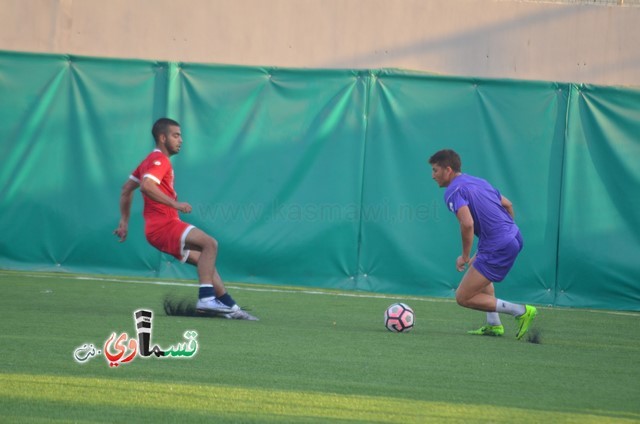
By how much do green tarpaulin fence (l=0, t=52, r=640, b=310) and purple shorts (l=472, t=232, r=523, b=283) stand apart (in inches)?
187

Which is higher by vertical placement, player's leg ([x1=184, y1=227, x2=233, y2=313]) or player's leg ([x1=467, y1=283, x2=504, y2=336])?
player's leg ([x1=184, y1=227, x2=233, y2=313])

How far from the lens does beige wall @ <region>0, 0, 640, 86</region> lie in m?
15.3

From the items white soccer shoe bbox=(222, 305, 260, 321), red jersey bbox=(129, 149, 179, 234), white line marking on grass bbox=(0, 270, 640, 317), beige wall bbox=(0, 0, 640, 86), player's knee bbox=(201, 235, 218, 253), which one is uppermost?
beige wall bbox=(0, 0, 640, 86)

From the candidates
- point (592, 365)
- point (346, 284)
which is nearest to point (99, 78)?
point (346, 284)

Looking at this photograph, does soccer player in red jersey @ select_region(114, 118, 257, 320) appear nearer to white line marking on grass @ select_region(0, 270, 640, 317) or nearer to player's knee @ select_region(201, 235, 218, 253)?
player's knee @ select_region(201, 235, 218, 253)

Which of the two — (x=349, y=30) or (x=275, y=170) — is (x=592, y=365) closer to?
(x=275, y=170)

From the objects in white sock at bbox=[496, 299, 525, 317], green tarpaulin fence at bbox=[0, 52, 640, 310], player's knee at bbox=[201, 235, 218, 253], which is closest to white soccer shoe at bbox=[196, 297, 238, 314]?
player's knee at bbox=[201, 235, 218, 253]

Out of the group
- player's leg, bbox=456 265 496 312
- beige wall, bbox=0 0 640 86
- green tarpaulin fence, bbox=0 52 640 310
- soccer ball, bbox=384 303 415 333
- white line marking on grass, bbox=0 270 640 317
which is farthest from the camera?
beige wall, bbox=0 0 640 86

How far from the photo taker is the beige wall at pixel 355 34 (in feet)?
50.2

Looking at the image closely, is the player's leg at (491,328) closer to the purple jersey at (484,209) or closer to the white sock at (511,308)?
the white sock at (511,308)

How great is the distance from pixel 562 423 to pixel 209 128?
33.3 ft

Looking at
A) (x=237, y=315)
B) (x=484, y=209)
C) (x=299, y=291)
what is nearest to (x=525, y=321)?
(x=484, y=209)

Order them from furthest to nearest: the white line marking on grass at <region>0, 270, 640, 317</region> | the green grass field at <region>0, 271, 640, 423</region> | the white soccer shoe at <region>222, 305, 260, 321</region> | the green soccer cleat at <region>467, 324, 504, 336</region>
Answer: the white line marking on grass at <region>0, 270, 640, 317</region> < the white soccer shoe at <region>222, 305, 260, 321</region> < the green soccer cleat at <region>467, 324, 504, 336</region> < the green grass field at <region>0, 271, 640, 423</region>

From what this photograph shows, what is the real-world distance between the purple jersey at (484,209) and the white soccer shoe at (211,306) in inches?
89.0
